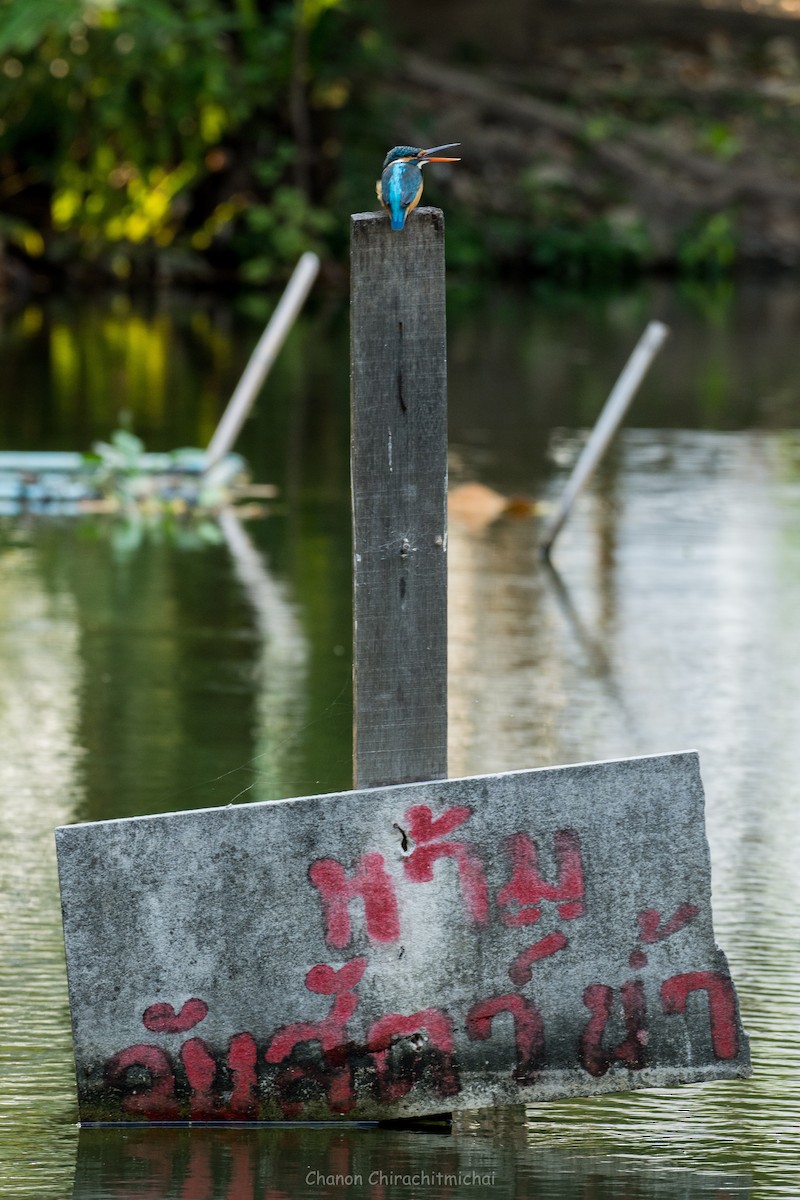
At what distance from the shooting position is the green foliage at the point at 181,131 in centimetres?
2520

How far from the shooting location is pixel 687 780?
398 centimetres

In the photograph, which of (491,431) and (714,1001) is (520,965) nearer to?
(714,1001)

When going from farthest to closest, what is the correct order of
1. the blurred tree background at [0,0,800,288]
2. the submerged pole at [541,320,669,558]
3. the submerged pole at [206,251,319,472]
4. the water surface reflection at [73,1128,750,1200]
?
the blurred tree background at [0,0,800,288], the submerged pole at [206,251,319,472], the submerged pole at [541,320,669,558], the water surface reflection at [73,1128,750,1200]

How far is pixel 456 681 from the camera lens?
7.71 meters

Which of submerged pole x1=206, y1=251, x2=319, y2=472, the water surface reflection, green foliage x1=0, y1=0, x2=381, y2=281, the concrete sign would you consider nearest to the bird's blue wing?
the concrete sign

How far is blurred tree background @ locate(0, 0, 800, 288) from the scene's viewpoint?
25688mm

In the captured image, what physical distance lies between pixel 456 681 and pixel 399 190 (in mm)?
3942

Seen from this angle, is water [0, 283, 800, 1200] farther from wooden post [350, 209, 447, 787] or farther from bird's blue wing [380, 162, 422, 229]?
bird's blue wing [380, 162, 422, 229]

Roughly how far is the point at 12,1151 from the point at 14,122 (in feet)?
78.4

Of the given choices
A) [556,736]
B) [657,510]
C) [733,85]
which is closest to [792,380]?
[657,510]

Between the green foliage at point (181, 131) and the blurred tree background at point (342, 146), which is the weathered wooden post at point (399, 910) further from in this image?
the green foliage at point (181, 131)

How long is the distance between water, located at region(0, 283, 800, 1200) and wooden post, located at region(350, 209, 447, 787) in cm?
72

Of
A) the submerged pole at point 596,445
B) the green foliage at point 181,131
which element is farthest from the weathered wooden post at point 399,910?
the green foliage at point 181,131

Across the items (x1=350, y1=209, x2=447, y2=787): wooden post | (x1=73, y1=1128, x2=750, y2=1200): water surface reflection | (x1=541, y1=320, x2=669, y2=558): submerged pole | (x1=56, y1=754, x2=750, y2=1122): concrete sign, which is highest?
(x1=541, y1=320, x2=669, y2=558): submerged pole
